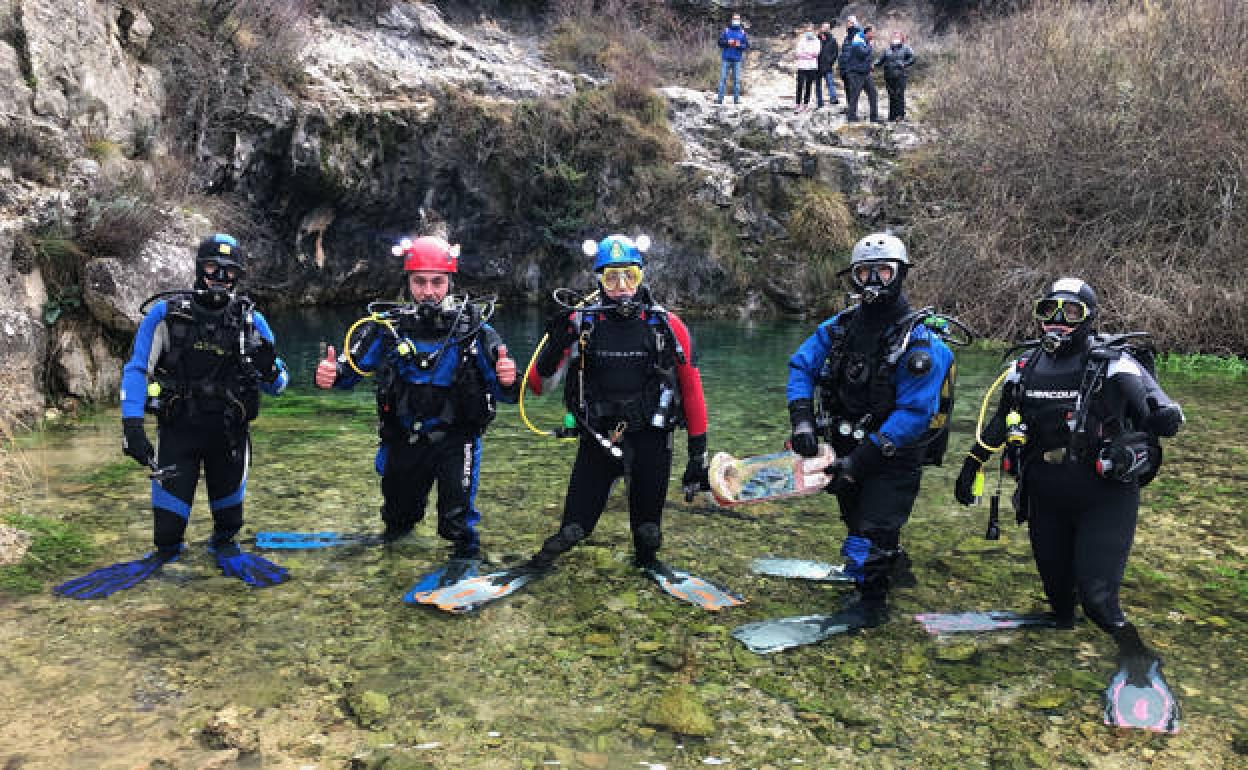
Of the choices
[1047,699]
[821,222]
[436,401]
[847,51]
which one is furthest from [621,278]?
[847,51]

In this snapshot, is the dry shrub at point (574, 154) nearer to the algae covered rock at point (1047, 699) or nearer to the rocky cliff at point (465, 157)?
the rocky cliff at point (465, 157)

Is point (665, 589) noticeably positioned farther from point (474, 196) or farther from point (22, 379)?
point (474, 196)

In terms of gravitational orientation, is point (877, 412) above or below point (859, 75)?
below

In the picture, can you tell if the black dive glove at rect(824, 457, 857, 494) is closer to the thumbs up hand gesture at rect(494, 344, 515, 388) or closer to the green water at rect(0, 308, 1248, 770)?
the green water at rect(0, 308, 1248, 770)

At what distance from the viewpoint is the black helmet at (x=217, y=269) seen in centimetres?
491

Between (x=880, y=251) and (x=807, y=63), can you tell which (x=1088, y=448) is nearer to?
(x=880, y=251)

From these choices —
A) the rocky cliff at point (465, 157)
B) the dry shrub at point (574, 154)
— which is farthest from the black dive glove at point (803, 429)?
the dry shrub at point (574, 154)

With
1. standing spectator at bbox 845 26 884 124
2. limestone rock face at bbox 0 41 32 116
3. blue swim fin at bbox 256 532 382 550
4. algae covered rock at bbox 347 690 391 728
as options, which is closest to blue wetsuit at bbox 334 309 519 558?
blue swim fin at bbox 256 532 382 550

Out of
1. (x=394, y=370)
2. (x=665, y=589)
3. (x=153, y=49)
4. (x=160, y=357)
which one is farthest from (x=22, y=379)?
(x=153, y=49)

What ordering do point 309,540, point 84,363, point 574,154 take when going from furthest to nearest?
point 574,154 → point 84,363 → point 309,540

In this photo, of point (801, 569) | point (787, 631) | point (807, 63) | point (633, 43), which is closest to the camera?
point (787, 631)

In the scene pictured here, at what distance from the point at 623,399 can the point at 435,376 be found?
1.18 m

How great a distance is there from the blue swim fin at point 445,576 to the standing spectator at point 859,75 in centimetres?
2085

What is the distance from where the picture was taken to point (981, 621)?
15.2 ft
